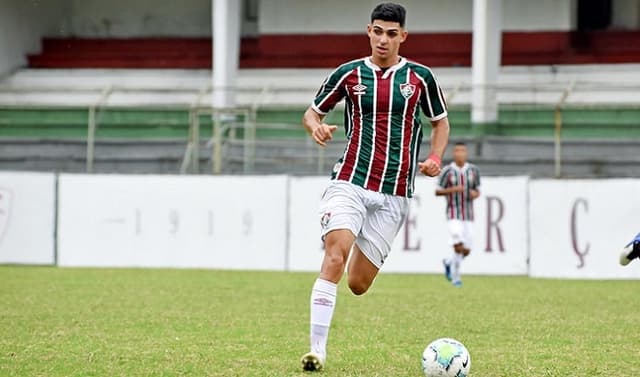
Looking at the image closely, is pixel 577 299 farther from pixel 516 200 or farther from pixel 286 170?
pixel 286 170

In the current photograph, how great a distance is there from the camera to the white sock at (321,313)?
336 inches

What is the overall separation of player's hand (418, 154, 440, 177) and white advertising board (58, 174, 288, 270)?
1458cm

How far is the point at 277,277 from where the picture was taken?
68.8 feet

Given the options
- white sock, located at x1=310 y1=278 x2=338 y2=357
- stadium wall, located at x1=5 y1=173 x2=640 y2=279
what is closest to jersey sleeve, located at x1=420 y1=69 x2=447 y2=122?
white sock, located at x1=310 y1=278 x2=338 y2=357

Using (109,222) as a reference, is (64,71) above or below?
above

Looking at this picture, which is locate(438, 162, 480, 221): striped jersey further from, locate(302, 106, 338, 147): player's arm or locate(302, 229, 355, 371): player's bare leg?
locate(302, 229, 355, 371): player's bare leg

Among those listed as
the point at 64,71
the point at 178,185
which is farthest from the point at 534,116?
the point at 64,71

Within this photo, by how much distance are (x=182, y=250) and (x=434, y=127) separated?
14859mm

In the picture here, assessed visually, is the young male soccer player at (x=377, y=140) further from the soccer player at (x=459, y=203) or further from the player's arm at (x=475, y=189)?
the player's arm at (x=475, y=189)

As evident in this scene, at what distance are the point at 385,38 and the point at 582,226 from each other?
→ 45.4 feet

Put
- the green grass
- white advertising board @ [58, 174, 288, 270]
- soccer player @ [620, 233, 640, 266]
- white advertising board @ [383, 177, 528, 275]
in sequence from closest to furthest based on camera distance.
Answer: soccer player @ [620, 233, 640, 266], white advertising board @ [383, 177, 528, 275], white advertising board @ [58, 174, 288, 270], the green grass

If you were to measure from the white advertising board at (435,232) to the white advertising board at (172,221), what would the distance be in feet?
1.18

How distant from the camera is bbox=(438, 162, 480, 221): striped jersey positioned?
19719 millimetres

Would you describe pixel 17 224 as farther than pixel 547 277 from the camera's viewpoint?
Yes
